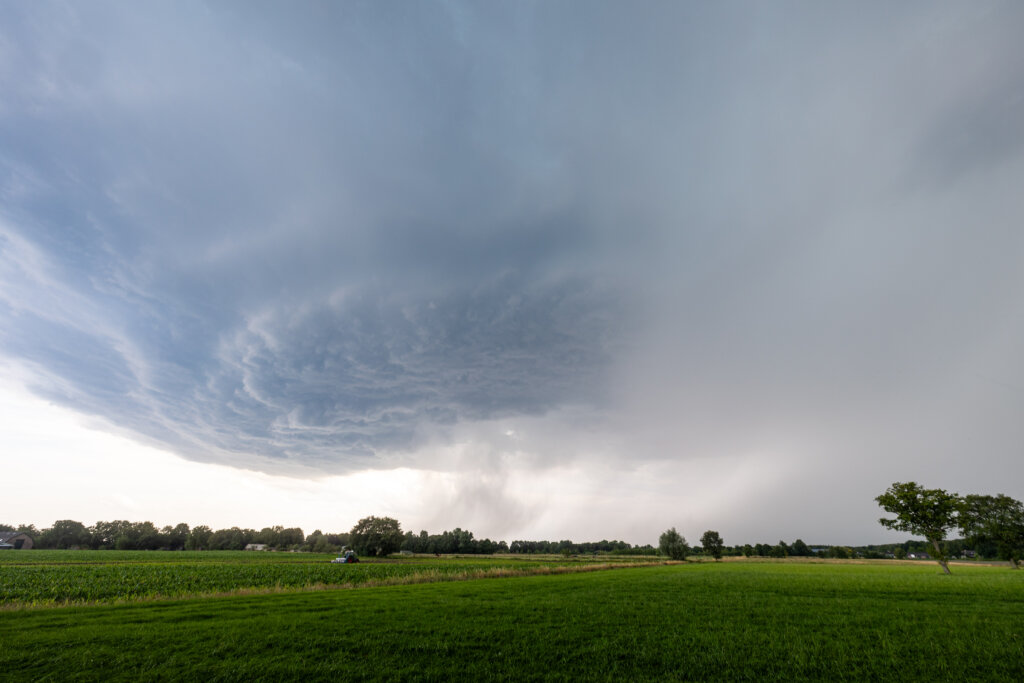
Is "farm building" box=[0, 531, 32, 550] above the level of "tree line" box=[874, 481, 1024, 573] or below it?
below

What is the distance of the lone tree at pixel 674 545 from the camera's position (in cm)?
11081

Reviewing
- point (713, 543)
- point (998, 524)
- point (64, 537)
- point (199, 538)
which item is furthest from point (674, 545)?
point (64, 537)

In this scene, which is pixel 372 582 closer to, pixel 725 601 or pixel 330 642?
pixel 330 642

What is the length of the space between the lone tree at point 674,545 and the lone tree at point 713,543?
11.6 meters

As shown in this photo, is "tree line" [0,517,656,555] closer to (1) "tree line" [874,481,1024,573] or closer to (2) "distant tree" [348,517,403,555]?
(2) "distant tree" [348,517,403,555]

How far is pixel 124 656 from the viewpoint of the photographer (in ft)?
38.3

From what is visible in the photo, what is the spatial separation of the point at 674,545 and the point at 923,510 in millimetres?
75048

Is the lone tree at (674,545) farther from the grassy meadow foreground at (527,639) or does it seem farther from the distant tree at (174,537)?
the distant tree at (174,537)

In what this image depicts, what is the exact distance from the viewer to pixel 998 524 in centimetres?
5497

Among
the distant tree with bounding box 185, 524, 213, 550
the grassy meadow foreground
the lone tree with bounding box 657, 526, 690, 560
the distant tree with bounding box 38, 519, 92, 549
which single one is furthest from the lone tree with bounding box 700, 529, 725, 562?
the distant tree with bounding box 38, 519, 92, 549

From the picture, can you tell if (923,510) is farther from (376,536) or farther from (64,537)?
(64,537)

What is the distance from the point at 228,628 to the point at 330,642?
550 cm

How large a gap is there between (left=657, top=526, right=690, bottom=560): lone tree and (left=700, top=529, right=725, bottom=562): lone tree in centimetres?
1163

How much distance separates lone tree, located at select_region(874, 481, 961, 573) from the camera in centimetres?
4544
